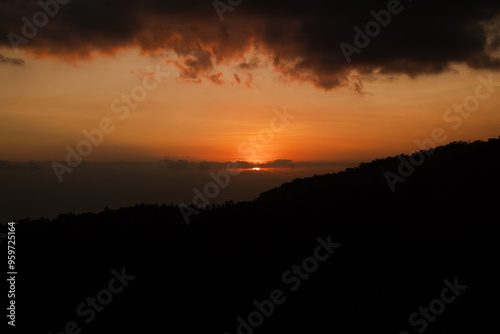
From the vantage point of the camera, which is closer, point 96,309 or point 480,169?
point 96,309

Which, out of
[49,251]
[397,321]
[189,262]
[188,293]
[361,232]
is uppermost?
[49,251]

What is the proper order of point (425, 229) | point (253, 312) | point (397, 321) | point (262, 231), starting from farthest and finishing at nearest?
1. point (262, 231)
2. point (425, 229)
3. point (253, 312)
4. point (397, 321)

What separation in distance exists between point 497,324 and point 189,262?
38.5ft

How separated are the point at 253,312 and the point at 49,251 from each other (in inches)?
454

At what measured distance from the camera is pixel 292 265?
1698cm

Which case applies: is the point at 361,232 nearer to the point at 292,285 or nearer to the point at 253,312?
the point at 292,285

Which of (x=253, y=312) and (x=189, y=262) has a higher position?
(x=189, y=262)

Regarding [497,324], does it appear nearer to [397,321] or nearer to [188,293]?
[397,321]

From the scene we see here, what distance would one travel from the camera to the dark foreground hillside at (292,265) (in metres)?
14.0

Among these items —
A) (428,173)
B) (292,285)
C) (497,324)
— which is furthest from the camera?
(428,173)

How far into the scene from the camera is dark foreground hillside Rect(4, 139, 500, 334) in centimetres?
1395

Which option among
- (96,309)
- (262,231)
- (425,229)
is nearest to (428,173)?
(425,229)

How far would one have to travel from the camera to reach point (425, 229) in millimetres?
17906

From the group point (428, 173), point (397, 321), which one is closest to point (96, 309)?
point (397, 321)
